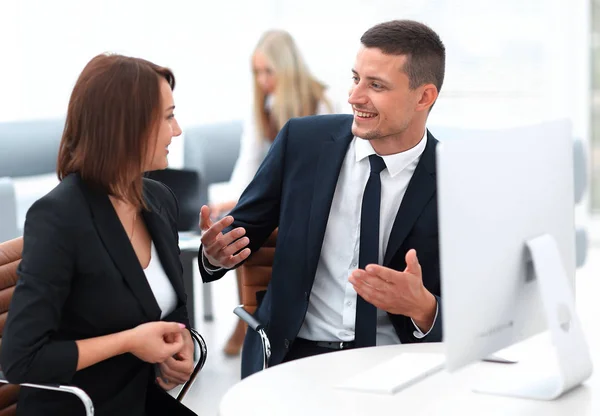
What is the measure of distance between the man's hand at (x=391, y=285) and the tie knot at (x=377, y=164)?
498mm

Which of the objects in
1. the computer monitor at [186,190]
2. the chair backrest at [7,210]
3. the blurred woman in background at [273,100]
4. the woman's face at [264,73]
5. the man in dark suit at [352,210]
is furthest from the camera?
the woman's face at [264,73]

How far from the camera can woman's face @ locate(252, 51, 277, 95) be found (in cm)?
523

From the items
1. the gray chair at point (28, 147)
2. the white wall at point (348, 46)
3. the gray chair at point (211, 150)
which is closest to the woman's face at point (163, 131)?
the gray chair at point (28, 147)

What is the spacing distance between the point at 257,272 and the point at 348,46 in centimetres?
551

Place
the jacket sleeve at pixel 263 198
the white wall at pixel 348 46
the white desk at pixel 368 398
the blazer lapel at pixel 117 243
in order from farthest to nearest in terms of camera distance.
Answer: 1. the white wall at pixel 348 46
2. the jacket sleeve at pixel 263 198
3. the blazer lapel at pixel 117 243
4. the white desk at pixel 368 398

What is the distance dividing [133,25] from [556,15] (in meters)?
3.14

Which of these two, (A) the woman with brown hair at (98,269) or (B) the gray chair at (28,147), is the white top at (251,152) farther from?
(A) the woman with brown hair at (98,269)

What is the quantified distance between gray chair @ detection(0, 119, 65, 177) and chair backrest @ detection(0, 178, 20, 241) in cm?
100

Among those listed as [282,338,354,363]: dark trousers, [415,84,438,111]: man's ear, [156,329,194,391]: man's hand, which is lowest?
[282,338,354,363]: dark trousers

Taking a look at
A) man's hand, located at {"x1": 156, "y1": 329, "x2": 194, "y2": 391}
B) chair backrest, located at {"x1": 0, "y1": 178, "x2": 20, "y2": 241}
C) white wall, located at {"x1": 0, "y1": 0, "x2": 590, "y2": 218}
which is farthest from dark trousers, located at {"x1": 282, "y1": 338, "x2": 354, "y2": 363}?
white wall, located at {"x1": 0, "y1": 0, "x2": 590, "y2": 218}

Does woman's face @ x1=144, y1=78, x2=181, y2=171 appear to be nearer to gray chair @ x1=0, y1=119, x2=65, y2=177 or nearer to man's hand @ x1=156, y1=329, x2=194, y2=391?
man's hand @ x1=156, y1=329, x2=194, y2=391

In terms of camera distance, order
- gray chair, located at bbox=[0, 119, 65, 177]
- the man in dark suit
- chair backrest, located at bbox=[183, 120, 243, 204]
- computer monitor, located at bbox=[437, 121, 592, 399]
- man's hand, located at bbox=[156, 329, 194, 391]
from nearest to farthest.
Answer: computer monitor, located at bbox=[437, 121, 592, 399], man's hand, located at bbox=[156, 329, 194, 391], the man in dark suit, gray chair, located at bbox=[0, 119, 65, 177], chair backrest, located at bbox=[183, 120, 243, 204]

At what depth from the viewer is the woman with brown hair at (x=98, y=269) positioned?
6.03 ft

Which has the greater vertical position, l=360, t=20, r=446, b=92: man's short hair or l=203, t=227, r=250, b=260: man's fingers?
l=360, t=20, r=446, b=92: man's short hair
